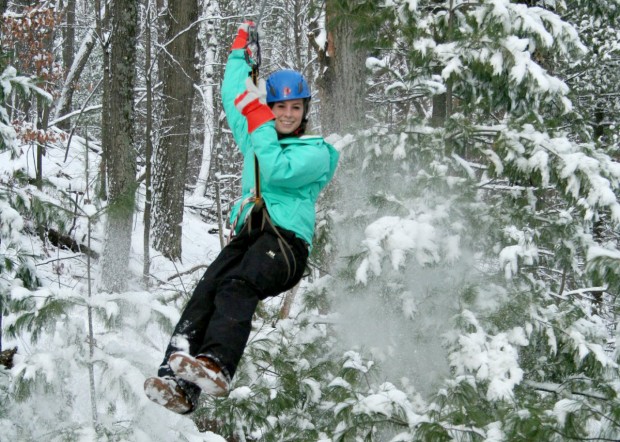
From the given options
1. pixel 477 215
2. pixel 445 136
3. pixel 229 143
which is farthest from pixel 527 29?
pixel 229 143

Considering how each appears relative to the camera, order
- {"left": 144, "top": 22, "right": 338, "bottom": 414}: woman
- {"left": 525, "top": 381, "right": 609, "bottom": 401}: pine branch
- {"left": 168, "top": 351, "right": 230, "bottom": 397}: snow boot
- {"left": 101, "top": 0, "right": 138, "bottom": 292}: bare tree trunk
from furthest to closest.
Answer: {"left": 101, "top": 0, "right": 138, "bottom": 292}: bare tree trunk → {"left": 525, "top": 381, "right": 609, "bottom": 401}: pine branch → {"left": 144, "top": 22, "right": 338, "bottom": 414}: woman → {"left": 168, "top": 351, "right": 230, "bottom": 397}: snow boot

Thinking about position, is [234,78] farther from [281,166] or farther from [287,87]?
[281,166]

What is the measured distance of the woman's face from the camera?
3.92 metres

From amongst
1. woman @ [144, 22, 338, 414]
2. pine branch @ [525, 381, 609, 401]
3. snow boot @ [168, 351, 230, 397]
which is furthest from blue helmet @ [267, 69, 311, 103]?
pine branch @ [525, 381, 609, 401]

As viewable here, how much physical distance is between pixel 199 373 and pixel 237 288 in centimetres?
55

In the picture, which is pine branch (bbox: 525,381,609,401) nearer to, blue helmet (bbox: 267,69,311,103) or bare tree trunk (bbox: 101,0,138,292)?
blue helmet (bbox: 267,69,311,103)

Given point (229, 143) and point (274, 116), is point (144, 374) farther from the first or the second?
point (229, 143)

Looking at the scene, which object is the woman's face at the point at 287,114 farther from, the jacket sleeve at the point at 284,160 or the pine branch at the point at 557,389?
the pine branch at the point at 557,389

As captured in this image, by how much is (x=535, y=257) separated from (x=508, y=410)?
Answer: 1.42 meters

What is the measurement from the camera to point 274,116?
3660mm

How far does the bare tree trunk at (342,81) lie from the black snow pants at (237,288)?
8.03 ft

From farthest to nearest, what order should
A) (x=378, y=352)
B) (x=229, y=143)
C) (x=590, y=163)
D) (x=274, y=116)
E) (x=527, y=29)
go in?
(x=229, y=143)
(x=378, y=352)
(x=527, y=29)
(x=590, y=163)
(x=274, y=116)

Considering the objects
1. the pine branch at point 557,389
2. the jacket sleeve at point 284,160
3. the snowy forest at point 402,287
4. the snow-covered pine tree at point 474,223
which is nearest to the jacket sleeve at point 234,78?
the jacket sleeve at point 284,160

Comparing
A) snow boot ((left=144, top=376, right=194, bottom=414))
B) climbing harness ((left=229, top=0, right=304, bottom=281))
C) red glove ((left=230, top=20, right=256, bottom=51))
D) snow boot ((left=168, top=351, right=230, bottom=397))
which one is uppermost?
red glove ((left=230, top=20, right=256, bottom=51))
